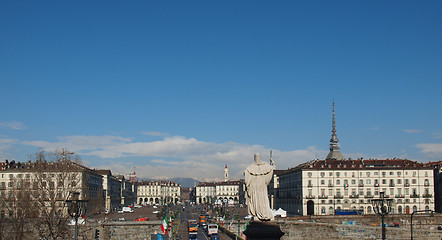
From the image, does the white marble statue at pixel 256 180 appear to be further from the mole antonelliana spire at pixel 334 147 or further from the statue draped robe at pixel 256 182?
the mole antonelliana spire at pixel 334 147

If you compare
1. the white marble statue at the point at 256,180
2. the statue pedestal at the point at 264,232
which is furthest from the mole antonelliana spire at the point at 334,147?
the statue pedestal at the point at 264,232

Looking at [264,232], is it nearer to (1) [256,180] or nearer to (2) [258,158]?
(1) [256,180]

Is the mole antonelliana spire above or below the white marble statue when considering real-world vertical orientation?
above

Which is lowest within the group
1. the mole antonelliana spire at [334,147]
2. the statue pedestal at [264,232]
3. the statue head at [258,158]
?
the statue pedestal at [264,232]

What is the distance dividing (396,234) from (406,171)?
38.6 meters

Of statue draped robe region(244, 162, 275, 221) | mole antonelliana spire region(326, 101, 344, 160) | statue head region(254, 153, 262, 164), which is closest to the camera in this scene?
statue draped robe region(244, 162, 275, 221)

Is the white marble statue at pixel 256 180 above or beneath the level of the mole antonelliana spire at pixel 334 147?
beneath

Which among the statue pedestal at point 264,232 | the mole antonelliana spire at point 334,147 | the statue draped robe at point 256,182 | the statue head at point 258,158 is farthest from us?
the mole antonelliana spire at point 334,147

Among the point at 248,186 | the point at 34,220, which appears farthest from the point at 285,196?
the point at 248,186

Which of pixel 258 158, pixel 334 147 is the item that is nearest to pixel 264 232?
pixel 258 158

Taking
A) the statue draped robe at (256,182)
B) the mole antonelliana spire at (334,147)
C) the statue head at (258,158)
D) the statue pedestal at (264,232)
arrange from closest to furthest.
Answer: the statue pedestal at (264,232) < the statue draped robe at (256,182) < the statue head at (258,158) < the mole antonelliana spire at (334,147)

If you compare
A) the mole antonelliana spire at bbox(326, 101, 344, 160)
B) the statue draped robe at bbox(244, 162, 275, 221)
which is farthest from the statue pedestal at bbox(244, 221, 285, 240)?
the mole antonelliana spire at bbox(326, 101, 344, 160)

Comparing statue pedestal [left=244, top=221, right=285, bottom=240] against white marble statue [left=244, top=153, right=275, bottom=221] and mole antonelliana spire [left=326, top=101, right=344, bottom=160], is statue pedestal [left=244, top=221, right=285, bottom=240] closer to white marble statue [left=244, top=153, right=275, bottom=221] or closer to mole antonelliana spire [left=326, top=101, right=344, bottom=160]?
white marble statue [left=244, top=153, right=275, bottom=221]

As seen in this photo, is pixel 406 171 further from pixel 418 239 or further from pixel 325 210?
pixel 418 239
